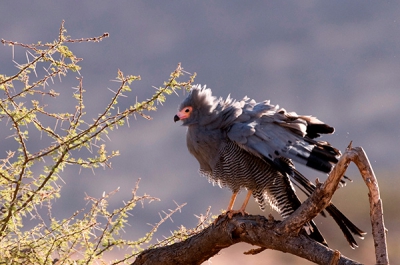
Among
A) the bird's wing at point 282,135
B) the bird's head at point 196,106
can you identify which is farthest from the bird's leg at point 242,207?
the bird's head at point 196,106

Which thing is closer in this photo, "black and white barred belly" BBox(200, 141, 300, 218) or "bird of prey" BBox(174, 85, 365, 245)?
"bird of prey" BBox(174, 85, 365, 245)

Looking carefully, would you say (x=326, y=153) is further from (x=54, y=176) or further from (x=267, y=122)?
(x=54, y=176)

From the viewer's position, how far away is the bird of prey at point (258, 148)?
4.18m

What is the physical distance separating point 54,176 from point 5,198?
17.5 inches

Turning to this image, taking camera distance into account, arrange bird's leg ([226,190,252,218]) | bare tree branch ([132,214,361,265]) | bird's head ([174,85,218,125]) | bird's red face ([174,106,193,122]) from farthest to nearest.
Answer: bird's red face ([174,106,193,122]), bird's head ([174,85,218,125]), bird's leg ([226,190,252,218]), bare tree branch ([132,214,361,265])

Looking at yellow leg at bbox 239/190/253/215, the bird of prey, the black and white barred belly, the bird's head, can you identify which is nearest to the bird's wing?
the bird of prey

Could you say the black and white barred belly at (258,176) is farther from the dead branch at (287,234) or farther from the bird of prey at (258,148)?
the dead branch at (287,234)

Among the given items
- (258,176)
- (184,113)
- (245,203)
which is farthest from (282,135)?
(184,113)

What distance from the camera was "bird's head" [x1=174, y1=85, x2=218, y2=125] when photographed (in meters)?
4.86

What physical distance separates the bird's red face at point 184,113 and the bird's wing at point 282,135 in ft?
1.66

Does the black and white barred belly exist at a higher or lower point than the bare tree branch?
higher

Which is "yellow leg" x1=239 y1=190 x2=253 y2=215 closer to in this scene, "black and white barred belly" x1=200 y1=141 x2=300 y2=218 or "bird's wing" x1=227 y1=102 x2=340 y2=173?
Answer: "black and white barred belly" x1=200 y1=141 x2=300 y2=218

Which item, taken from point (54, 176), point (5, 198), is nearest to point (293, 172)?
point (54, 176)

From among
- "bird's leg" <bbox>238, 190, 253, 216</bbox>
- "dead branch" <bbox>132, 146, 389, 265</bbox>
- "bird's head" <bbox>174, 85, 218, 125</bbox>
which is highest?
"bird's head" <bbox>174, 85, 218, 125</bbox>
